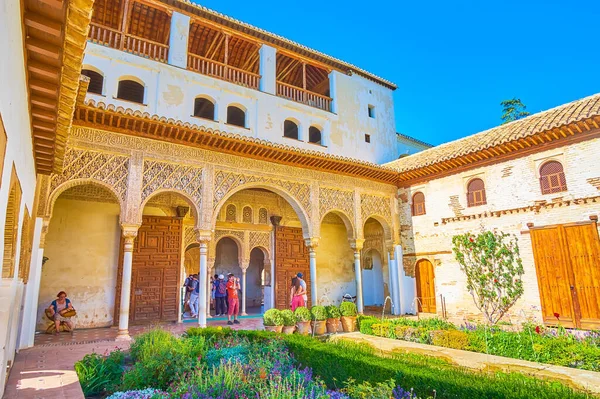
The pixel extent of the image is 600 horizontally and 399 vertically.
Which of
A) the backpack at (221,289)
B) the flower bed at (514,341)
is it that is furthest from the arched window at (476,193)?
the backpack at (221,289)

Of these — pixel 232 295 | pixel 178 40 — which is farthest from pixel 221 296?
pixel 178 40

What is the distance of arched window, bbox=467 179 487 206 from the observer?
1172 centimetres

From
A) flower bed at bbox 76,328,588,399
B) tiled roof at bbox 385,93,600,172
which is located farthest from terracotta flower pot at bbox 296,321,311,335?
tiled roof at bbox 385,93,600,172

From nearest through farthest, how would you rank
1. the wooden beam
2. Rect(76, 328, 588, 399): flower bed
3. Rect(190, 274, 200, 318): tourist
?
the wooden beam, Rect(76, 328, 588, 399): flower bed, Rect(190, 274, 200, 318): tourist

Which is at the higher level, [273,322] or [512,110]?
[512,110]

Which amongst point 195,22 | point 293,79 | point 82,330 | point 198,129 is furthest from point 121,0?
point 82,330

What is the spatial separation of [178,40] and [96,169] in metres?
6.11

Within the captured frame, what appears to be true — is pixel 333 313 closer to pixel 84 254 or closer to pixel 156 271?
pixel 156 271

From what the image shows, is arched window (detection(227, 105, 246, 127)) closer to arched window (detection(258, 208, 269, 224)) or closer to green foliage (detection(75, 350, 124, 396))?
arched window (detection(258, 208, 269, 224))

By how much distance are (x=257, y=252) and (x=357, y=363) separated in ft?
44.1

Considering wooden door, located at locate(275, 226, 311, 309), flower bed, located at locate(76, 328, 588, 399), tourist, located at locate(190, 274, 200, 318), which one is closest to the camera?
flower bed, located at locate(76, 328, 588, 399)

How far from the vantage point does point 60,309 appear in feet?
30.2

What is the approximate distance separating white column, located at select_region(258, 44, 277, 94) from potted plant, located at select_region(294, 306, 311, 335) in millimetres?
8408

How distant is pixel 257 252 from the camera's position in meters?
17.8
